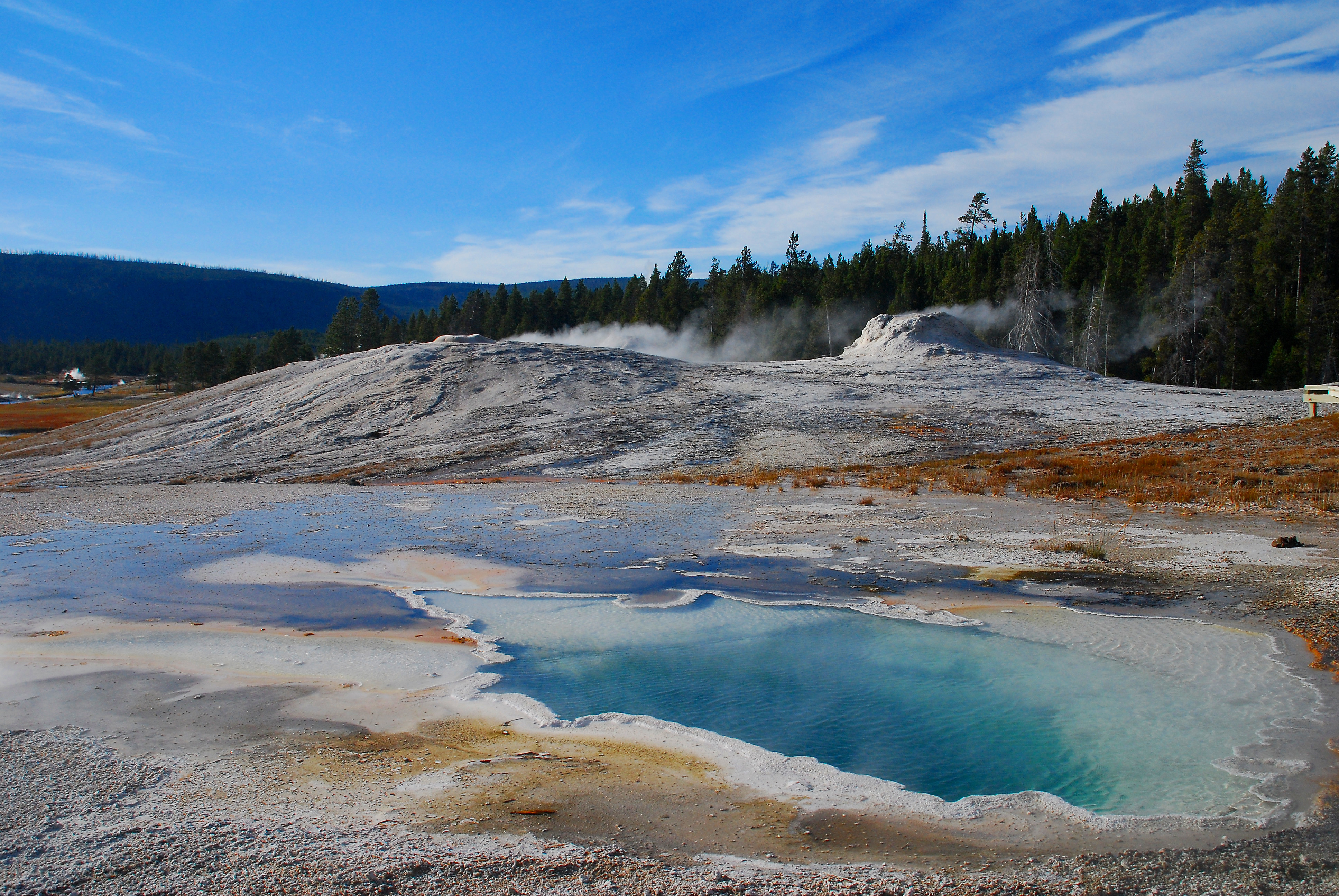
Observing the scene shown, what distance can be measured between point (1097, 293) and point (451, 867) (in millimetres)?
59302

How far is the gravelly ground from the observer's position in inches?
140

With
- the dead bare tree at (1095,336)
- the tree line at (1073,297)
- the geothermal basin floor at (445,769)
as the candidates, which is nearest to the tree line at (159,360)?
the tree line at (1073,297)

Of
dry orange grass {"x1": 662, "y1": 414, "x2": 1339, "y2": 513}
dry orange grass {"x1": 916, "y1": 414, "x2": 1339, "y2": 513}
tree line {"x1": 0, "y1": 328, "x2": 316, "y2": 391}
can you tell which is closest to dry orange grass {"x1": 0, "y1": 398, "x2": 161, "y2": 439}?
tree line {"x1": 0, "y1": 328, "x2": 316, "y2": 391}

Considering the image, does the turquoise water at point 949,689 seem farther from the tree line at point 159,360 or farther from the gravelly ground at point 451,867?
the tree line at point 159,360

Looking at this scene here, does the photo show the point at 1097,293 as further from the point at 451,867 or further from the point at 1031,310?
the point at 451,867

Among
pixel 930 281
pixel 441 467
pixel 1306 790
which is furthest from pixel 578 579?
pixel 930 281

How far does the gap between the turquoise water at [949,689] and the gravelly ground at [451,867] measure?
2.60 ft

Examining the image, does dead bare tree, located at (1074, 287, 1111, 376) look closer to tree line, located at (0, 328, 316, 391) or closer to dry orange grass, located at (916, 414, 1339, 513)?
dry orange grass, located at (916, 414, 1339, 513)

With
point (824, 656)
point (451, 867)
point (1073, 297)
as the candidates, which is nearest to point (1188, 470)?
point (824, 656)

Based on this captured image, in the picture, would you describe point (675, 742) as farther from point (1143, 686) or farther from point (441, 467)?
point (441, 467)

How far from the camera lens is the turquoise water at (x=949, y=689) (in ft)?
16.5

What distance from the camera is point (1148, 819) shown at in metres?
4.30

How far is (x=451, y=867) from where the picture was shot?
3.71 meters

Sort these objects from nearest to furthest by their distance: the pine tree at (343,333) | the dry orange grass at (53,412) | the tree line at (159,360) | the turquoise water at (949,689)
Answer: the turquoise water at (949,689) → the dry orange grass at (53,412) → the tree line at (159,360) → the pine tree at (343,333)
